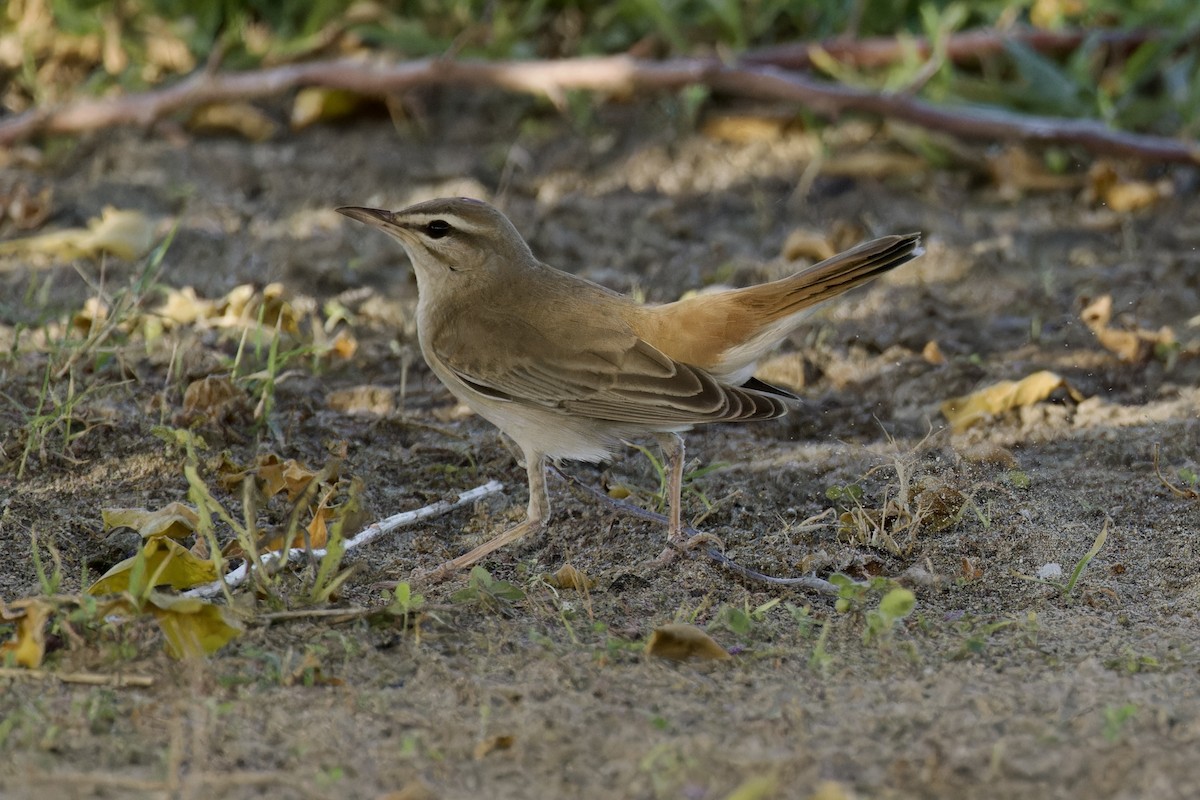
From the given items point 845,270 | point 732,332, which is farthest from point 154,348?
point 845,270

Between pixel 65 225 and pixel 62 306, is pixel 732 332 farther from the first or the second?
pixel 65 225

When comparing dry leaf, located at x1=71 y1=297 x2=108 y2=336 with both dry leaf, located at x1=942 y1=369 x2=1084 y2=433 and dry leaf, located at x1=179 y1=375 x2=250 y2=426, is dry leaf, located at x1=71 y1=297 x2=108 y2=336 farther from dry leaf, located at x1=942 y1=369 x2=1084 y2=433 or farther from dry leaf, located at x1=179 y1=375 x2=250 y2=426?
dry leaf, located at x1=942 y1=369 x2=1084 y2=433

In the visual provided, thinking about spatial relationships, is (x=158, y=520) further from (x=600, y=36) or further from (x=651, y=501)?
(x=600, y=36)

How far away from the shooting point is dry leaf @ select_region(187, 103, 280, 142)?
9133mm

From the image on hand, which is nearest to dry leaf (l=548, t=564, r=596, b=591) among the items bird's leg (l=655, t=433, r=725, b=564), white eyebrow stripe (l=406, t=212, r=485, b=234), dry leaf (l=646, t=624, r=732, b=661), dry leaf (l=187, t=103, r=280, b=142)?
bird's leg (l=655, t=433, r=725, b=564)

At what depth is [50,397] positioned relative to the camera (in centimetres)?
572

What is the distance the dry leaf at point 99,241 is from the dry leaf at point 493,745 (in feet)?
15.6

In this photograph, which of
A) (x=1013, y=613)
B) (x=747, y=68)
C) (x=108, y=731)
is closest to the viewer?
(x=108, y=731)

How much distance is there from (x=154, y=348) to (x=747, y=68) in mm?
4150

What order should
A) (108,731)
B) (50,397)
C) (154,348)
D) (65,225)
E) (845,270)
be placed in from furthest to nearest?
1. (65,225)
2. (154,348)
3. (50,397)
4. (845,270)
5. (108,731)

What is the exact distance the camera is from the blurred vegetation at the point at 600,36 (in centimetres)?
903

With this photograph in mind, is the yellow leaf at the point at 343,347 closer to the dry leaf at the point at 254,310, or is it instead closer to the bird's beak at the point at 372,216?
the dry leaf at the point at 254,310

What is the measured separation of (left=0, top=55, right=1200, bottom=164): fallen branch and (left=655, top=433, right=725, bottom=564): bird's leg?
3729 millimetres

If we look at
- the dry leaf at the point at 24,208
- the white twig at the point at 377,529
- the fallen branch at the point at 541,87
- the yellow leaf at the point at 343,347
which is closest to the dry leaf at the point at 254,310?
the yellow leaf at the point at 343,347
